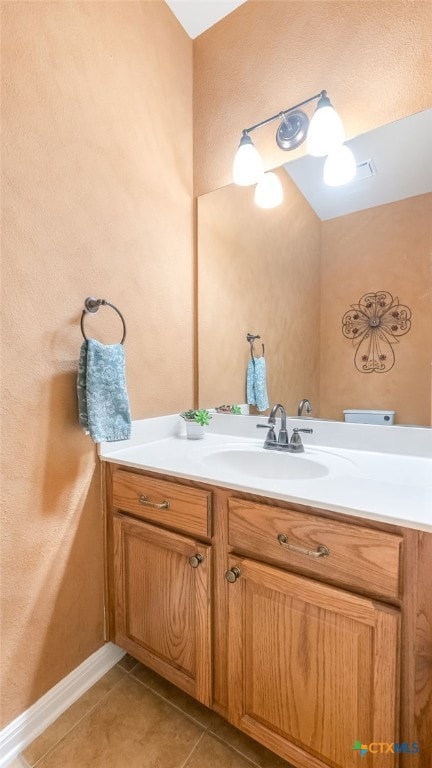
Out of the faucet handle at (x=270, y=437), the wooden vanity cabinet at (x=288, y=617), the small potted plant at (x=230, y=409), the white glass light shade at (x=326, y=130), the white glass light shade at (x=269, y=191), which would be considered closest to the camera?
the wooden vanity cabinet at (x=288, y=617)

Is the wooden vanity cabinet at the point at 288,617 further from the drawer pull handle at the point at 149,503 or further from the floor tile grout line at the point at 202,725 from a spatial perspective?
the floor tile grout line at the point at 202,725

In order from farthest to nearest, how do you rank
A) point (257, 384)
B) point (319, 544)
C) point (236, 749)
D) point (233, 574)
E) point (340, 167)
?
point (257, 384) < point (340, 167) < point (236, 749) < point (233, 574) < point (319, 544)

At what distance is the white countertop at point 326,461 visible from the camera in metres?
0.73

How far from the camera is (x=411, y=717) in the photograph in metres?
0.67

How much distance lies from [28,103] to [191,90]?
0.97 m

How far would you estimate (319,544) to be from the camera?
0.75 m

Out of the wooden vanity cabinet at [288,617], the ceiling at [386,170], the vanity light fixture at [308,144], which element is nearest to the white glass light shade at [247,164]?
the vanity light fixture at [308,144]

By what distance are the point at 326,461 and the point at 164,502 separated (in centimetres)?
53

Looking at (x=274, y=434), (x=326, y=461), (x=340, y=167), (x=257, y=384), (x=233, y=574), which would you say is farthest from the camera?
(x=257, y=384)

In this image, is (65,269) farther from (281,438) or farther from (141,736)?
(141,736)

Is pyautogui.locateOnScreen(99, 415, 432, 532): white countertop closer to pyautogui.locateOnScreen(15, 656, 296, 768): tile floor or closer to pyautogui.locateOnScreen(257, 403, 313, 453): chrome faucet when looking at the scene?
pyautogui.locateOnScreen(257, 403, 313, 453): chrome faucet

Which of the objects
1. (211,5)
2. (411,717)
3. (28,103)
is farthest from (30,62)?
(411,717)

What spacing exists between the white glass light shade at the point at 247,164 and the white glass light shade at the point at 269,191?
0.10 ft

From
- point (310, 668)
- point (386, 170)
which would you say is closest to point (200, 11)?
point (386, 170)
